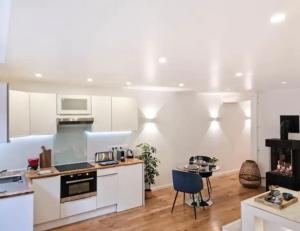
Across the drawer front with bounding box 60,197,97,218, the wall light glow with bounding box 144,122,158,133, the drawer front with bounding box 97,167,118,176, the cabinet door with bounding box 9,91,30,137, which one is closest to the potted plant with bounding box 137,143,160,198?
the wall light glow with bounding box 144,122,158,133

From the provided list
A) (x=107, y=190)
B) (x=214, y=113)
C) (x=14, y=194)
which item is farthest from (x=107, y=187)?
(x=214, y=113)

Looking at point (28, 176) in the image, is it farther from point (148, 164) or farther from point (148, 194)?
point (148, 194)

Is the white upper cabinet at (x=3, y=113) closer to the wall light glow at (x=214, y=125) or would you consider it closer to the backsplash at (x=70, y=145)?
the backsplash at (x=70, y=145)

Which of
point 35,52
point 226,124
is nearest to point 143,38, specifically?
point 35,52

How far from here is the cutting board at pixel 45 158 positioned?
4129 mm

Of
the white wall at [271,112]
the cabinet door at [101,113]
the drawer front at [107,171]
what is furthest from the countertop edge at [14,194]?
the white wall at [271,112]

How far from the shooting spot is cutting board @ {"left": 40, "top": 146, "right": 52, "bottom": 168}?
163 inches

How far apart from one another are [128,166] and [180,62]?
2.59 meters

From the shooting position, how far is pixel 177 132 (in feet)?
19.7

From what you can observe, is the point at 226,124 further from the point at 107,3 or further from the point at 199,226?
the point at 107,3

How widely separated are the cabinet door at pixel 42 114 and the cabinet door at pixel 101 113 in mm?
741

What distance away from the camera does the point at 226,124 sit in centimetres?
702

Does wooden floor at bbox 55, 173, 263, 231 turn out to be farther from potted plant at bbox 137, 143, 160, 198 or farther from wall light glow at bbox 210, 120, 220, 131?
wall light glow at bbox 210, 120, 220, 131

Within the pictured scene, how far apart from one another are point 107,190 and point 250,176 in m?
3.60
